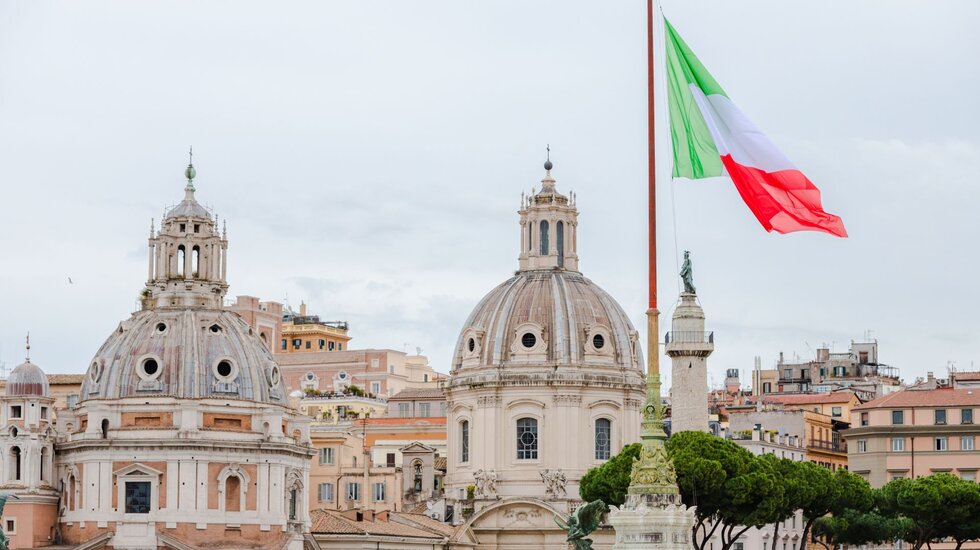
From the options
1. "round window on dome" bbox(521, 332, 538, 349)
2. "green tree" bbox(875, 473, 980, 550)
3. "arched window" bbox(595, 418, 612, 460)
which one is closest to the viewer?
"green tree" bbox(875, 473, 980, 550)

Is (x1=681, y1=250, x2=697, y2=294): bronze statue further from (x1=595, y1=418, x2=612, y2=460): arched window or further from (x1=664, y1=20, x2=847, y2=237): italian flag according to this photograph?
(x1=664, y1=20, x2=847, y2=237): italian flag

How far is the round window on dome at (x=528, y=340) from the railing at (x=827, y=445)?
28381mm

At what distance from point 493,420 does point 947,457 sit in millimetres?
27980

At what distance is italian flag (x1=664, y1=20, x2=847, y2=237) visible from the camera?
4675 cm

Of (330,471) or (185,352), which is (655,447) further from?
(330,471)

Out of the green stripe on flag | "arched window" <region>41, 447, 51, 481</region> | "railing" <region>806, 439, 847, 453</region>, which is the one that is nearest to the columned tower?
"railing" <region>806, 439, 847, 453</region>

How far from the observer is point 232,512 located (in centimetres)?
10556

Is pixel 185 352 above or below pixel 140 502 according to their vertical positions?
above

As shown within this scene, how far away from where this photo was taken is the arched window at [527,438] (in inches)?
4756

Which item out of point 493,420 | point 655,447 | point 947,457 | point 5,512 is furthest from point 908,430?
point 655,447

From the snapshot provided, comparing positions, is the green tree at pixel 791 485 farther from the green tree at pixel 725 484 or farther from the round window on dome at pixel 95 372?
the round window on dome at pixel 95 372

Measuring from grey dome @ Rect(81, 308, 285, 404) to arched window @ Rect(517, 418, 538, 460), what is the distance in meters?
17.3

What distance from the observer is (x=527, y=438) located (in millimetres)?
121125

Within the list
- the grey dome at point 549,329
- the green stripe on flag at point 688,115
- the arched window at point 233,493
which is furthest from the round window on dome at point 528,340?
the green stripe on flag at point 688,115
